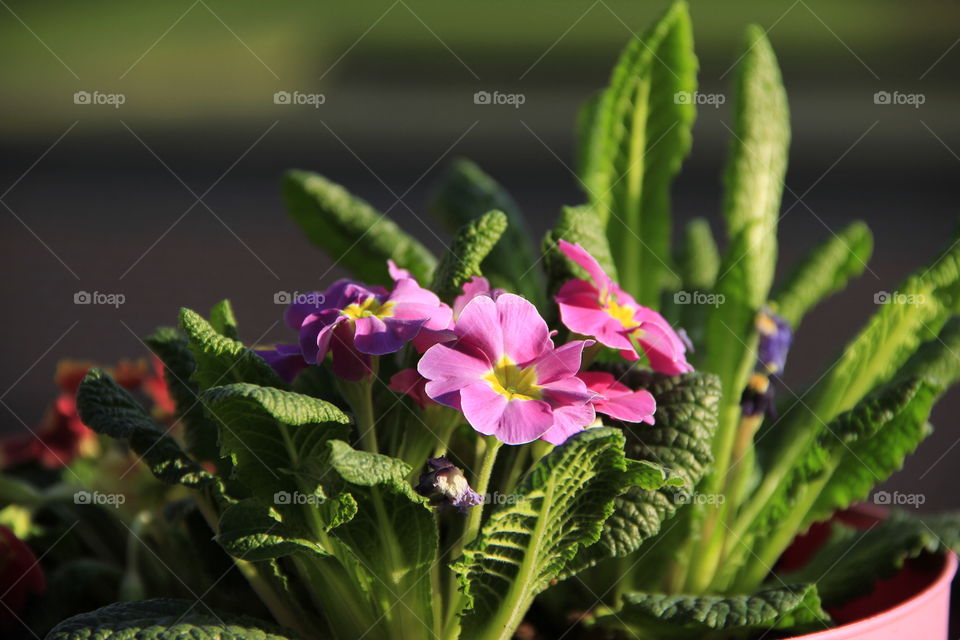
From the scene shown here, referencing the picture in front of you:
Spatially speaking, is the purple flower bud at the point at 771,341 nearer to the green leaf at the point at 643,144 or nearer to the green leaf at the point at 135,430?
the green leaf at the point at 643,144

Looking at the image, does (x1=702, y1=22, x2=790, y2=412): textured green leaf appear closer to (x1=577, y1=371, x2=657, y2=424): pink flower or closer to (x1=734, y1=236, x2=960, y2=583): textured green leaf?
(x1=734, y1=236, x2=960, y2=583): textured green leaf

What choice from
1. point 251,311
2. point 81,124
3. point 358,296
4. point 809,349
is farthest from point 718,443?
point 81,124

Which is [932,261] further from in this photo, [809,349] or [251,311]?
[251,311]

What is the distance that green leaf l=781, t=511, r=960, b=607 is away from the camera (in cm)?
84

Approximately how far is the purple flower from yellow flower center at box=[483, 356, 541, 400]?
7cm

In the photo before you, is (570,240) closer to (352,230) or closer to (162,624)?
(352,230)

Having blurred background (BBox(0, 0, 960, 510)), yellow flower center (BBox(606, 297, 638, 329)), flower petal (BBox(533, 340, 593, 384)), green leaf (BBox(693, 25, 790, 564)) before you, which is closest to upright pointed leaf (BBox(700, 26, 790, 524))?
green leaf (BBox(693, 25, 790, 564))

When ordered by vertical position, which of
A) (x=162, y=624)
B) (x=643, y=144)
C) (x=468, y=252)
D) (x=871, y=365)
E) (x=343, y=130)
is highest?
(x=343, y=130)

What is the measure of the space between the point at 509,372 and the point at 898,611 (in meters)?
0.33

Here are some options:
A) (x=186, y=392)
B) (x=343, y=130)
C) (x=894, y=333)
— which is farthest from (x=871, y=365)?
(x=343, y=130)

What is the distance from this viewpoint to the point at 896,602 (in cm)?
89

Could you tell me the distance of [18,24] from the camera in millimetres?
6520

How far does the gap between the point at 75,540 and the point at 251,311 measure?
6.80 ft

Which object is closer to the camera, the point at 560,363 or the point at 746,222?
the point at 560,363
